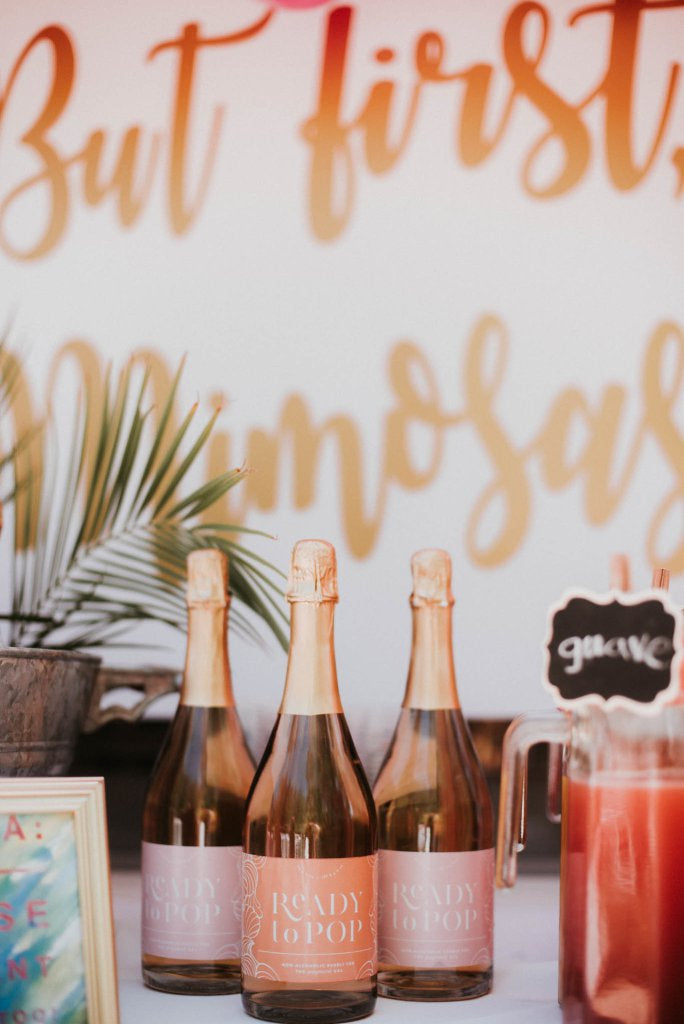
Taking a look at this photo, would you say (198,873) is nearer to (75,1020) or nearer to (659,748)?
(75,1020)

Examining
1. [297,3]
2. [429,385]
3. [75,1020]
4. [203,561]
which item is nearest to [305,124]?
[297,3]

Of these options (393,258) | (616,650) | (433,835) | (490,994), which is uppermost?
(393,258)

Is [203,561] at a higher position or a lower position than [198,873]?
higher

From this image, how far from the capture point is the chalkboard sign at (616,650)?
631mm

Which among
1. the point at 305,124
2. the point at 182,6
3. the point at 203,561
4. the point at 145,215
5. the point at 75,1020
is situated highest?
the point at 182,6

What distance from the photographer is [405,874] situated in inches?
29.9

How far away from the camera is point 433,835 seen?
2.66 feet

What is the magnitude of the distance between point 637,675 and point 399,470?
0.63m

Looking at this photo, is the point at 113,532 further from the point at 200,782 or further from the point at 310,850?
the point at 310,850

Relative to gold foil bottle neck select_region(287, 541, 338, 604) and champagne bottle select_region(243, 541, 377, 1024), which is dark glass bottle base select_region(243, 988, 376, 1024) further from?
gold foil bottle neck select_region(287, 541, 338, 604)

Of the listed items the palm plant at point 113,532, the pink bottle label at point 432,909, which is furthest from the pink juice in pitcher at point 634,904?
the palm plant at point 113,532

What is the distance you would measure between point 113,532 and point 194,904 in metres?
0.48

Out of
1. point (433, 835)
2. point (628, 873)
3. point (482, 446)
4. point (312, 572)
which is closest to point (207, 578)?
point (312, 572)

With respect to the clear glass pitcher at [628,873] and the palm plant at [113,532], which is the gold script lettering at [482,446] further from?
the clear glass pitcher at [628,873]
